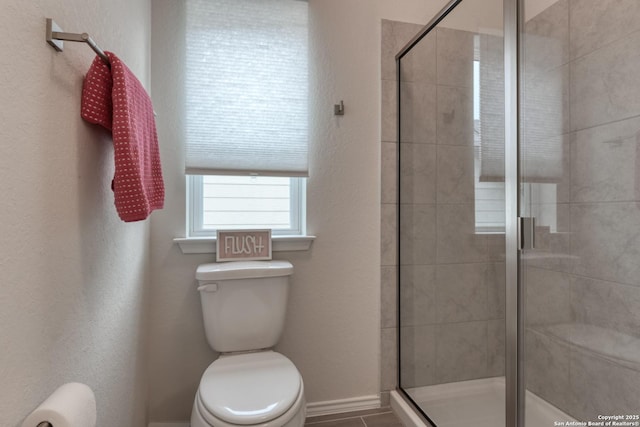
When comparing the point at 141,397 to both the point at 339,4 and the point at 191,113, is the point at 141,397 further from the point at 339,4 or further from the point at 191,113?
the point at 339,4

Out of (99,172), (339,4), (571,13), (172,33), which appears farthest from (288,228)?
(571,13)

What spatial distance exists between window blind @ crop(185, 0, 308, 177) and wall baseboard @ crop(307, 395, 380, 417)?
3.99ft

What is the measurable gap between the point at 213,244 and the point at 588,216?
1582mm

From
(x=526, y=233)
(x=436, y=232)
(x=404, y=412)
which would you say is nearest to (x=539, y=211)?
(x=526, y=233)

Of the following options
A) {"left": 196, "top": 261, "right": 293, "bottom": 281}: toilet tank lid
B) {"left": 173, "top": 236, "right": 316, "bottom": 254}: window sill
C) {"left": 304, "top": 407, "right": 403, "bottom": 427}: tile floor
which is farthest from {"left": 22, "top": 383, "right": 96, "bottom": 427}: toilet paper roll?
{"left": 304, "top": 407, "right": 403, "bottom": 427}: tile floor

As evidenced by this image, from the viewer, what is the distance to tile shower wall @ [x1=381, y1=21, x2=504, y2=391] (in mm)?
1297

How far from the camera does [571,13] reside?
1.26 metres

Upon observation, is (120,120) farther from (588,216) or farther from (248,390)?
(588,216)

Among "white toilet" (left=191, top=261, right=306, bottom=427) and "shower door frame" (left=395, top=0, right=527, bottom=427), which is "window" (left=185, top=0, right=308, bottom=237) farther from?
"shower door frame" (left=395, top=0, right=527, bottom=427)

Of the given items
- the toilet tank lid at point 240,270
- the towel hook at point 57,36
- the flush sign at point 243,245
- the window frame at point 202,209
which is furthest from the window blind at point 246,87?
the towel hook at point 57,36

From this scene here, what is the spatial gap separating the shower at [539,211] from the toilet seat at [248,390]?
747 millimetres

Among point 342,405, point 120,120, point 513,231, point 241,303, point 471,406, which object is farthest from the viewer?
point 342,405

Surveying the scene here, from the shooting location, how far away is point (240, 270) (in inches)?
55.9

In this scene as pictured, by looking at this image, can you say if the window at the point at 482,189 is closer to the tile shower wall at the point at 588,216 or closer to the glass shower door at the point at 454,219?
the glass shower door at the point at 454,219
